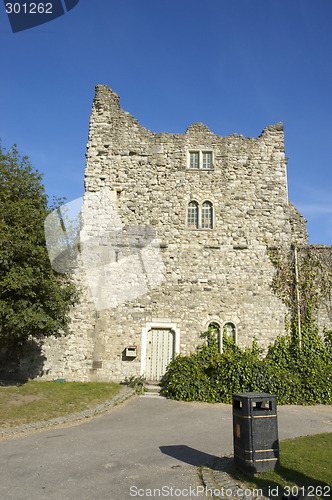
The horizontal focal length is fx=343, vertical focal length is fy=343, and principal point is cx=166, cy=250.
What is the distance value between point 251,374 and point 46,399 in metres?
6.30

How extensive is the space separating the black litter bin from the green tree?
627 cm

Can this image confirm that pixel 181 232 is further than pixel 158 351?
Yes

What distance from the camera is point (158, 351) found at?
12.8 metres

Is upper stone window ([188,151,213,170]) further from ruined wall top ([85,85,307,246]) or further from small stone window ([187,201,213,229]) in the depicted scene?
small stone window ([187,201,213,229])

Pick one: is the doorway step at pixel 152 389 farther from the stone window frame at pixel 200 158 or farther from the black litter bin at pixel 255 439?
the stone window frame at pixel 200 158

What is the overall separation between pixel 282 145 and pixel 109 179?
7.65 meters

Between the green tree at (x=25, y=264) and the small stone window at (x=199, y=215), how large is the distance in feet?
18.6

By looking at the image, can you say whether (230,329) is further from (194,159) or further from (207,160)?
(194,159)

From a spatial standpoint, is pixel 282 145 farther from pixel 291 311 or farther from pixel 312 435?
pixel 312 435

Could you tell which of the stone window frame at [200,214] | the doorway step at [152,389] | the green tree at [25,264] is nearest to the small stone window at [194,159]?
the stone window frame at [200,214]

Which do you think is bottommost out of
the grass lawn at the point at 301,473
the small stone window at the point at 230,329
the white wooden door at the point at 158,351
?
the grass lawn at the point at 301,473

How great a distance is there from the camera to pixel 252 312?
13250 mm

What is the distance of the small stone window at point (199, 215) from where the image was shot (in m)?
14.1

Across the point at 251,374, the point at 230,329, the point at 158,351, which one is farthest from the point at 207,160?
the point at 251,374
